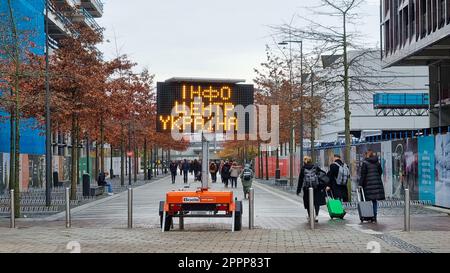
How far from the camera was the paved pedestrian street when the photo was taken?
12125mm

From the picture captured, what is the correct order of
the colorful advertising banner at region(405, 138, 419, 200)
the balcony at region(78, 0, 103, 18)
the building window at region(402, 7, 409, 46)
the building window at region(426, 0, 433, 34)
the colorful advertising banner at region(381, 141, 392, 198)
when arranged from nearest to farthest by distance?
the colorful advertising banner at region(405, 138, 419, 200) → the colorful advertising banner at region(381, 141, 392, 198) → the building window at region(426, 0, 433, 34) → the building window at region(402, 7, 409, 46) → the balcony at region(78, 0, 103, 18)

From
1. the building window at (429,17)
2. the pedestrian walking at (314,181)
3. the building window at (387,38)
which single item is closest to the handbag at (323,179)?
the pedestrian walking at (314,181)

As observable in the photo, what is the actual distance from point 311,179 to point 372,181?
1.44 meters

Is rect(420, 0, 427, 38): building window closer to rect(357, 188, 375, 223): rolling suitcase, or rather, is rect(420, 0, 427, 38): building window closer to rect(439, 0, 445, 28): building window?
rect(439, 0, 445, 28): building window

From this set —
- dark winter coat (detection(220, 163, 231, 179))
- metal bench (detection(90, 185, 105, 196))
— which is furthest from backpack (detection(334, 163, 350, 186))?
dark winter coat (detection(220, 163, 231, 179))

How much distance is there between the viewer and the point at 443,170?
21.9m

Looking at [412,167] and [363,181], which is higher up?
[412,167]

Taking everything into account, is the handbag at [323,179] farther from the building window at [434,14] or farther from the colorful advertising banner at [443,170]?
the building window at [434,14]

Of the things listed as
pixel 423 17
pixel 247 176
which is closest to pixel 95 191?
pixel 247 176

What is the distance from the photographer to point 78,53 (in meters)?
30.4

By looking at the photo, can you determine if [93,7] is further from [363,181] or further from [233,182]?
[363,181]

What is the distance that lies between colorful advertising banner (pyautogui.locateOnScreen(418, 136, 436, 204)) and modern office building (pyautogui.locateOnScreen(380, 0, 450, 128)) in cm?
673

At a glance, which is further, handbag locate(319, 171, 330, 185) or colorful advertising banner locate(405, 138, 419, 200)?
colorful advertising banner locate(405, 138, 419, 200)

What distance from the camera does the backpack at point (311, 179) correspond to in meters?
17.9
